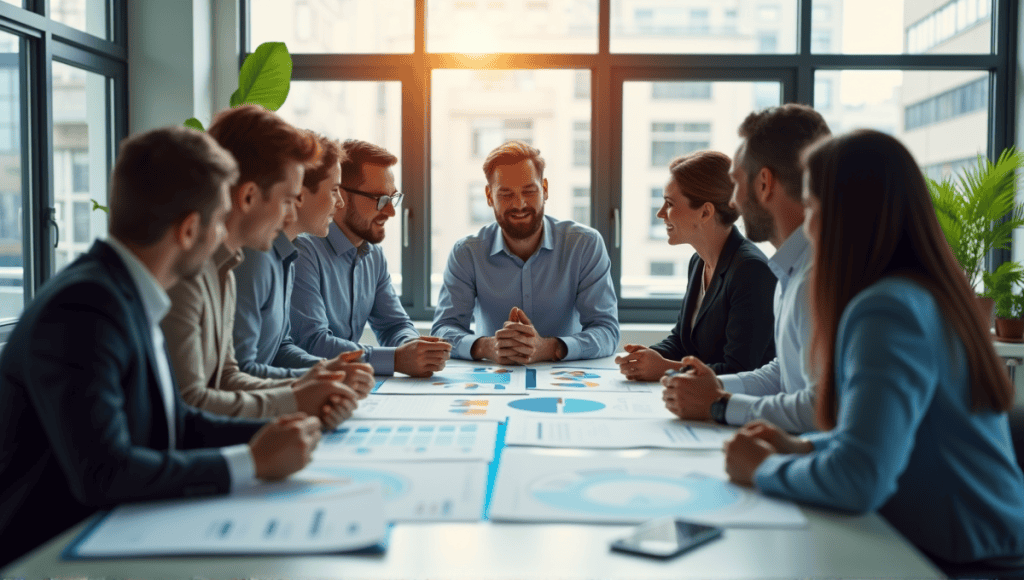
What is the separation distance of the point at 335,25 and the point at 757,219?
348cm

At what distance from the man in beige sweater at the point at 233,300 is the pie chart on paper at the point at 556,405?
0.36 meters

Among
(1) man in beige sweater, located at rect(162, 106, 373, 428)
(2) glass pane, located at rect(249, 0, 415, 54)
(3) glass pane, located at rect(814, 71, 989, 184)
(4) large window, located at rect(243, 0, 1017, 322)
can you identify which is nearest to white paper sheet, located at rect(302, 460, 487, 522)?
(1) man in beige sweater, located at rect(162, 106, 373, 428)

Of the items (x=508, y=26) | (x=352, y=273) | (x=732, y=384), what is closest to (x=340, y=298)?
(x=352, y=273)

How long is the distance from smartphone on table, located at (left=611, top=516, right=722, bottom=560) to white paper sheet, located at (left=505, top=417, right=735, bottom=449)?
41 centimetres

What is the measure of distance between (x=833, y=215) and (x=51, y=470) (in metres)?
1.23

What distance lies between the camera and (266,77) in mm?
3975

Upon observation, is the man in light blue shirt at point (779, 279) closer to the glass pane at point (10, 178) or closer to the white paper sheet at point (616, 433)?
the white paper sheet at point (616, 433)

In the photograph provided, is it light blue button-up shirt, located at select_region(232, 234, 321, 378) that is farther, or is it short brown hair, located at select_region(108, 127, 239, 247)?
light blue button-up shirt, located at select_region(232, 234, 321, 378)

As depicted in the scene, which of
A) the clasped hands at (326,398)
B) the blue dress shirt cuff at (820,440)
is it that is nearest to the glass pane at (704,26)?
the clasped hands at (326,398)

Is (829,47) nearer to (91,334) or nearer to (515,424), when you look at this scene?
(515,424)

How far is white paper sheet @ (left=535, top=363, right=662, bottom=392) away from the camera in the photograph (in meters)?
A: 2.21

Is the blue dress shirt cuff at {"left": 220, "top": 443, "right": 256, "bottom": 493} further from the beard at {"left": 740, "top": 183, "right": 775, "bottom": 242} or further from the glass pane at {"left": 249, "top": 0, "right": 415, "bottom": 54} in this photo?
the glass pane at {"left": 249, "top": 0, "right": 415, "bottom": 54}

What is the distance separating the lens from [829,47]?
4648 mm

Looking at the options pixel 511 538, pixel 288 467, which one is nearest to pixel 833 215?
pixel 511 538
